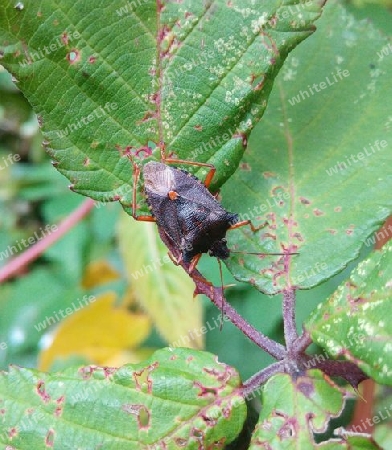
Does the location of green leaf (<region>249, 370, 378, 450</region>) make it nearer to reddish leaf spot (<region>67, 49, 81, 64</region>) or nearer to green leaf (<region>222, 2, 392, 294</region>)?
green leaf (<region>222, 2, 392, 294</region>)

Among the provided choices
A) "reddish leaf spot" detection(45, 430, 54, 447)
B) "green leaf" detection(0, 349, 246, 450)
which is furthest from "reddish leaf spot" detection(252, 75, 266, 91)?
"reddish leaf spot" detection(45, 430, 54, 447)

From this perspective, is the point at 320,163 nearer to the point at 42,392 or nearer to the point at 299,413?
the point at 299,413

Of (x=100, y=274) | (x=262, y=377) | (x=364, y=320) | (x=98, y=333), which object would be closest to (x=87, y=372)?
(x=262, y=377)

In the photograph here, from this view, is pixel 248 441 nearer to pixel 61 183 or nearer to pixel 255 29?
pixel 255 29

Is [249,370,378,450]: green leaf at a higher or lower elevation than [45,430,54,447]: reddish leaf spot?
higher

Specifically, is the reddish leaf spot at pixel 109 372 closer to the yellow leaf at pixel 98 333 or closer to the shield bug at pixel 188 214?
the shield bug at pixel 188 214

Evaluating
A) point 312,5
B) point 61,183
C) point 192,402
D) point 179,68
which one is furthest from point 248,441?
point 61,183
